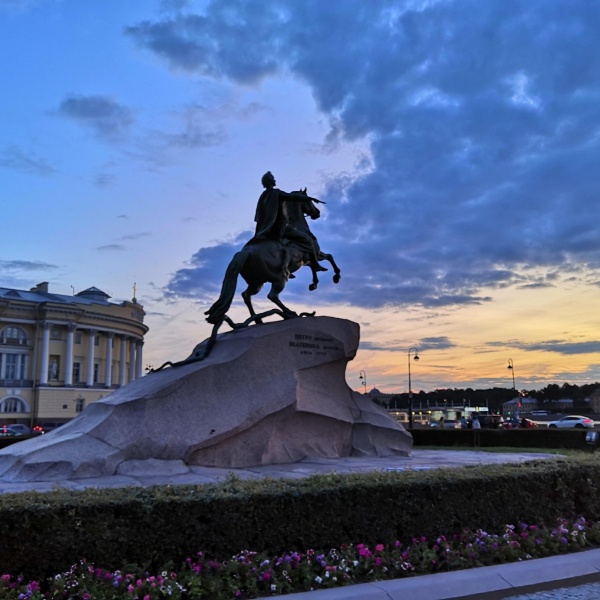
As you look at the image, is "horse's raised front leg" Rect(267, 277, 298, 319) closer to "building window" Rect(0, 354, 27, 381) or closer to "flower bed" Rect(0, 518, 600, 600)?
"flower bed" Rect(0, 518, 600, 600)

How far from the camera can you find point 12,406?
78.4 metres

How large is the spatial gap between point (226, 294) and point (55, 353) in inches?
3053

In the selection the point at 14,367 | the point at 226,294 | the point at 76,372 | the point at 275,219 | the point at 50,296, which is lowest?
the point at 226,294

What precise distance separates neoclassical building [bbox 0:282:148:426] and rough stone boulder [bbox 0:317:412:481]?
239ft

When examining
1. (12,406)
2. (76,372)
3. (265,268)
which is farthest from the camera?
(76,372)

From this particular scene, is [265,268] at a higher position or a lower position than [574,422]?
higher

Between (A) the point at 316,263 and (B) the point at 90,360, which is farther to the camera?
(B) the point at 90,360

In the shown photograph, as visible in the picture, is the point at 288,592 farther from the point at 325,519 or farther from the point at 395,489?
the point at 395,489

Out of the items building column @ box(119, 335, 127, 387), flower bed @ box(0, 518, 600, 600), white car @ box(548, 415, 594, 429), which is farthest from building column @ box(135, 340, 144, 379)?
flower bed @ box(0, 518, 600, 600)

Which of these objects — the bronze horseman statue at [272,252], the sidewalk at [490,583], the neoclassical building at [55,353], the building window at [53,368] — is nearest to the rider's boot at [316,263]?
the bronze horseman statue at [272,252]

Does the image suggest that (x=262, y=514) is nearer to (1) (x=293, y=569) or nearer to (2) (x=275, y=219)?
(1) (x=293, y=569)

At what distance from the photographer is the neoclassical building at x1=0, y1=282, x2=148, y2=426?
79.4m

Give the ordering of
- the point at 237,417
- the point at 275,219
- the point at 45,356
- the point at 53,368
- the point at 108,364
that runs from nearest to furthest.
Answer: the point at 237,417 → the point at 275,219 → the point at 45,356 → the point at 53,368 → the point at 108,364

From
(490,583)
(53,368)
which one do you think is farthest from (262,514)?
(53,368)
